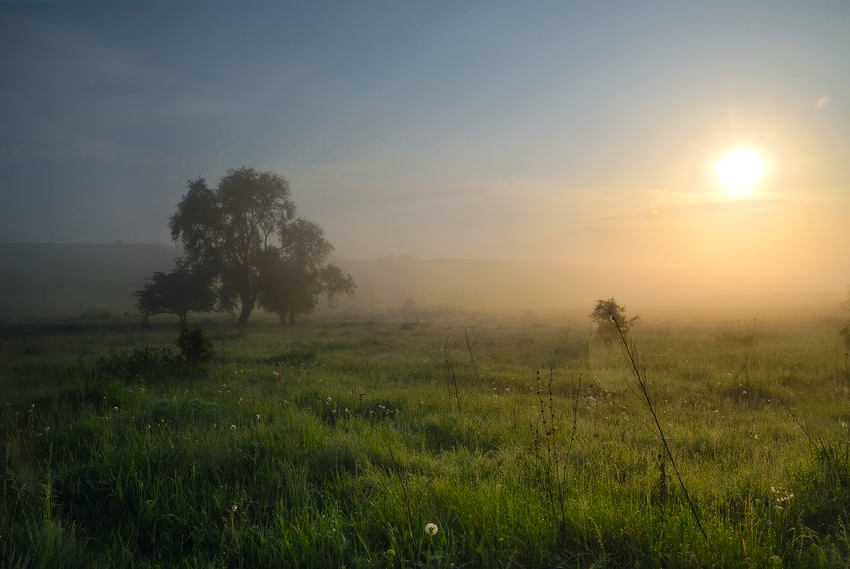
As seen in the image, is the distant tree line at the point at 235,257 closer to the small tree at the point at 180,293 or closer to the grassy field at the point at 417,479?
the small tree at the point at 180,293

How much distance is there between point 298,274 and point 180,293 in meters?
9.09

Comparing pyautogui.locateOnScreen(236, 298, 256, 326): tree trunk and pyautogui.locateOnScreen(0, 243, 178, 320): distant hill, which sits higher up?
pyautogui.locateOnScreen(0, 243, 178, 320): distant hill

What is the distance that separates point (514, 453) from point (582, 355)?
36.0ft

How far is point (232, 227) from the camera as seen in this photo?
35719 mm

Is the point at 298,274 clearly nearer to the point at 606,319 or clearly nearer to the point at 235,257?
the point at 235,257

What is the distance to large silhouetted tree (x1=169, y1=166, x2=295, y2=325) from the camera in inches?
1362

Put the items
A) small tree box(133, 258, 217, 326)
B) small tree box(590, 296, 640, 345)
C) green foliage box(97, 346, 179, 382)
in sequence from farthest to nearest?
small tree box(133, 258, 217, 326), small tree box(590, 296, 640, 345), green foliage box(97, 346, 179, 382)

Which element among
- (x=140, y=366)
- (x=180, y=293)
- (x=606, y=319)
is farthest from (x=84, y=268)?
(x=606, y=319)

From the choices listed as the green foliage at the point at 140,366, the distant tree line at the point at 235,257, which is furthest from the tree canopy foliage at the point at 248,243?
the green foliage at the point at 140,366

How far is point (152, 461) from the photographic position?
4.31 m

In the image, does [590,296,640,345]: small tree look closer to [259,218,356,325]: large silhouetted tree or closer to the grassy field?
the grassy field

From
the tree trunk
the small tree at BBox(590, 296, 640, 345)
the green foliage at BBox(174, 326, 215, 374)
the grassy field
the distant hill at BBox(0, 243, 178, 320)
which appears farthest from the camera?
the distant hill at BBox(0, 243, 178, 320)

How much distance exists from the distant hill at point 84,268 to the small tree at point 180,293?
2443 centimetres

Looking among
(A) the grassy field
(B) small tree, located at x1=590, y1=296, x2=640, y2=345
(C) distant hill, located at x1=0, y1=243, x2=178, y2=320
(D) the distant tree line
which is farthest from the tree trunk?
(C) distant hill, located at x1=0, y1=243, x2=178, y2=320
